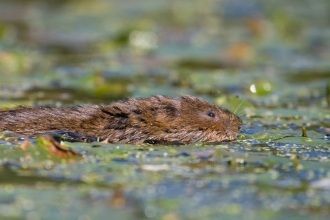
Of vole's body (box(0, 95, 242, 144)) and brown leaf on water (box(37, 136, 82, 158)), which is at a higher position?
vole's body (box(0, 95, 242, 144))

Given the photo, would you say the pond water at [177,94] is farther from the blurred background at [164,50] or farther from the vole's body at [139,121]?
the vole's body at [139,121]

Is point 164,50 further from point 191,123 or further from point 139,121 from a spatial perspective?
point 139,121

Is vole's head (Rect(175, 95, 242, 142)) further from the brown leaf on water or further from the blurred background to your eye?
the blurred background

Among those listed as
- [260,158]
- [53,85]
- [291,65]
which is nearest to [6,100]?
[53,85]

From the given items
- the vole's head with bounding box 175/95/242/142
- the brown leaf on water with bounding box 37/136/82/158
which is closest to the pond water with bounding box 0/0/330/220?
the brown leaf on water with bounding box 37/136/82/158

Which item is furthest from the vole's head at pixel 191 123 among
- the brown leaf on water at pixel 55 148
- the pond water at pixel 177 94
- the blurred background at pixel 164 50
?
the blurred background at pixel 164 50

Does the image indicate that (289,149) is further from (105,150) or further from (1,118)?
(1,118)
